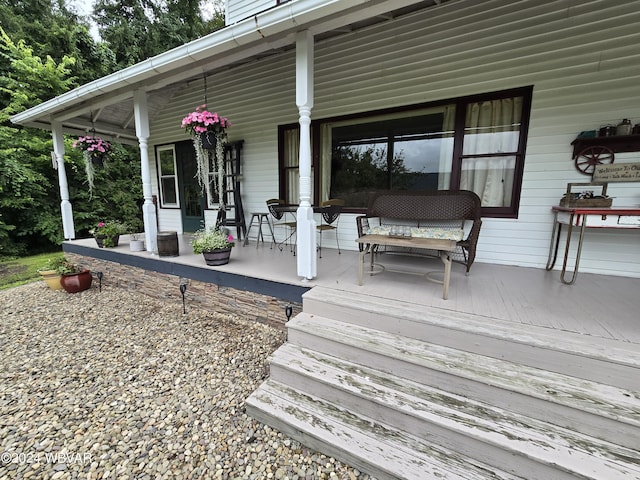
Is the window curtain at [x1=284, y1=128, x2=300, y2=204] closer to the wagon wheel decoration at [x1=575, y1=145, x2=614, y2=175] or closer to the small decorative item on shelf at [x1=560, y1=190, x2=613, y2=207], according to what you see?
the small decorative item on shelf at [x1=560, y1=190, x2=613, y2=207]

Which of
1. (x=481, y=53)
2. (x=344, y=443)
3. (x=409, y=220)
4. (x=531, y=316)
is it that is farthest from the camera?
(x=409, y=220)

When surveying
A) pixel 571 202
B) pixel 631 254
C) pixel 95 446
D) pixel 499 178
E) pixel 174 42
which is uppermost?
pixel 174 42

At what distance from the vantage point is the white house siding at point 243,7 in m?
4.59

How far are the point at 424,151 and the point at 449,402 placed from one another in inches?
121

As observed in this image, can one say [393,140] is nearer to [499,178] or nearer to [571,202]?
[499,178]

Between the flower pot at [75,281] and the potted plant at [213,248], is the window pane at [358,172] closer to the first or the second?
the potted plant at [213,248]

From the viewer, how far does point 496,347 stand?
1623mm

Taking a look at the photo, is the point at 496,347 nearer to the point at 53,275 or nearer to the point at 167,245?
the point at 167,245

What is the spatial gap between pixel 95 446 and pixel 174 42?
13090 millimetres

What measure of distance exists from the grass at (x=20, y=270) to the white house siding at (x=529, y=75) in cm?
611

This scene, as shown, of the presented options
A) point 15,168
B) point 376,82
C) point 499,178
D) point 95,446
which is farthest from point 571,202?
point 15,168

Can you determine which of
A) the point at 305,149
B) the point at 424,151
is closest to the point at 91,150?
the point at 305,149

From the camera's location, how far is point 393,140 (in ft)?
12.4

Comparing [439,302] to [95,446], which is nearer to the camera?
[95,446]
